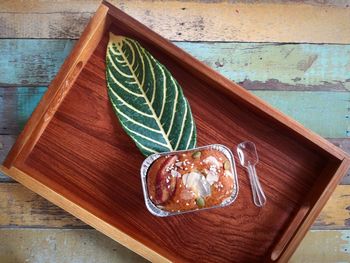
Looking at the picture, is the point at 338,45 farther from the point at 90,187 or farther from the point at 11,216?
the point at 11,216

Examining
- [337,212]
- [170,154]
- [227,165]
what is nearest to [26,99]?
[170,154]

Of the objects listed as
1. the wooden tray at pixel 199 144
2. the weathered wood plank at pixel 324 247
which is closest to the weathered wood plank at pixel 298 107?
the wooden tray at pixel 199 144

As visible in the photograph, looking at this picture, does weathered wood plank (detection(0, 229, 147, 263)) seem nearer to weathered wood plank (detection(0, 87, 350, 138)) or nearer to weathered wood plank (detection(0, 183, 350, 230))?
weathered wood plank (detection(0, 183, 350, 230))

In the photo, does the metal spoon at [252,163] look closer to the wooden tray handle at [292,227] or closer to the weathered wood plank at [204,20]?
the wooden tray handle at [292,227]

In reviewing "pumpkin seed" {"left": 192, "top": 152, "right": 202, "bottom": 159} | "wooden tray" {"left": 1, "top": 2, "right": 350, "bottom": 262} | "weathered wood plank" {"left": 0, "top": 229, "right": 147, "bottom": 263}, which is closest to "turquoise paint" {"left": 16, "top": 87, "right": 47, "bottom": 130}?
"wooden tray" {"left": 1, "top": 2, "right": 350, "bottom": 262}

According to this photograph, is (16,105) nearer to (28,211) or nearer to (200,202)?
(28,211)

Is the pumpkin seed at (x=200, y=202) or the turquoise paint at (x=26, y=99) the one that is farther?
the turquoise paint at (x=26, y=99)
